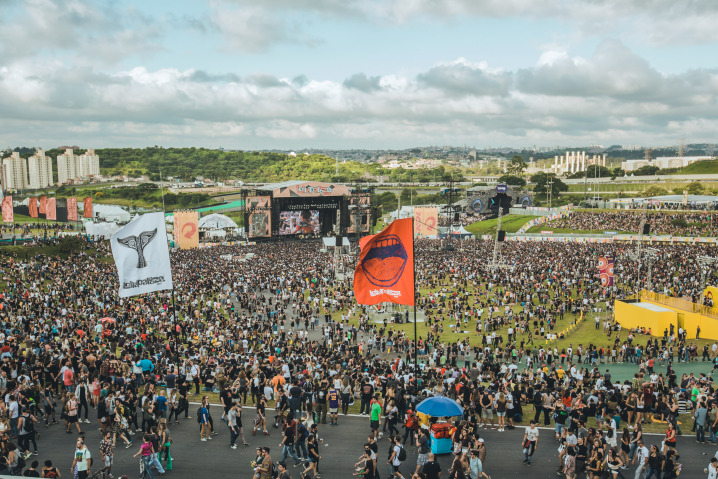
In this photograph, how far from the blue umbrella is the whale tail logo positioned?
939 centimetres

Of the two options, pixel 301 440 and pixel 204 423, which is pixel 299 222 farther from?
pixel 301 440

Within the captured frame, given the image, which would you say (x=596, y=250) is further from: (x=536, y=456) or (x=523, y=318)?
(x=536, y=456)

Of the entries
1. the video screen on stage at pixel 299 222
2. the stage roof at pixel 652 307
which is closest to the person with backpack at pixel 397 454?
the stage roof at pixel 652 307

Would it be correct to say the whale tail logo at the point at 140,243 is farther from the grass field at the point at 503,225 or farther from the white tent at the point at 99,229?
the grass field at the point at 503,225

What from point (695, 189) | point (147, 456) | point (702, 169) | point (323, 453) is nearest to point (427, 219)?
point (323, 453)

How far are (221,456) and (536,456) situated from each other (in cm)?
666

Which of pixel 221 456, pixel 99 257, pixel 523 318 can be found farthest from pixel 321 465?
pixel 99 257

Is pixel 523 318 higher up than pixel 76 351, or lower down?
lower down

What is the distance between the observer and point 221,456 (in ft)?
40.3

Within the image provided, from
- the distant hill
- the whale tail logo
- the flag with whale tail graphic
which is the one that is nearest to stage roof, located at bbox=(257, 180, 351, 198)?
the whale tail logo

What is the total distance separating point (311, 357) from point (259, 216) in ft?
153

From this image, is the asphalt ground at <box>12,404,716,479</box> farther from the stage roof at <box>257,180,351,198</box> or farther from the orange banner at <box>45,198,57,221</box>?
the orange banner at <box>45,198,57,221</box>

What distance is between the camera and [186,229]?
60375 mm

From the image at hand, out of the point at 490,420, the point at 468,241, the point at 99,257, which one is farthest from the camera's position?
the point at 468,241
